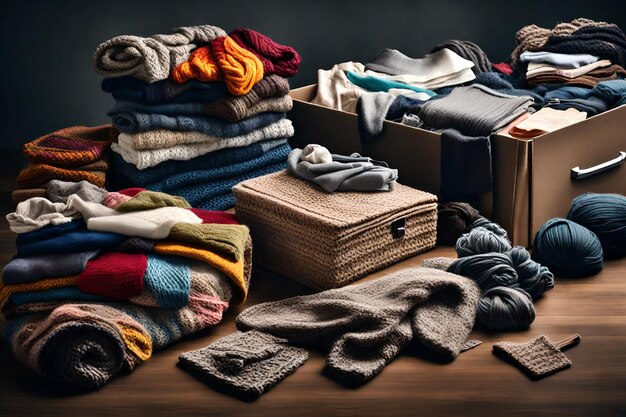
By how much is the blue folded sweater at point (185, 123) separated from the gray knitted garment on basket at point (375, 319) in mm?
633

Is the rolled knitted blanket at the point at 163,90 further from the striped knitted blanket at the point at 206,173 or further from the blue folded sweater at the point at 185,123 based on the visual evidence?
the striped knitted blanket at the point at 206,173

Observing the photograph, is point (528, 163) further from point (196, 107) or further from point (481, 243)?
point (196, 107)

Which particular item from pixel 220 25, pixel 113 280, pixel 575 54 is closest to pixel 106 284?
pixel 113 280

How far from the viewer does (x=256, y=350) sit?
1843 mm

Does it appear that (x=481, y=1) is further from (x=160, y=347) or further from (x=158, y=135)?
(x=160, y=347)

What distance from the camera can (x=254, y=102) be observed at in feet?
8.46

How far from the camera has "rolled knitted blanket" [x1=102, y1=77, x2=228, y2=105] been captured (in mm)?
2402

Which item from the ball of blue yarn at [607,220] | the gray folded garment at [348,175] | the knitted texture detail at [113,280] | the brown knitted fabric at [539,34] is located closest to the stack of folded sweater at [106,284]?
the knitted texture detail at [113,280]

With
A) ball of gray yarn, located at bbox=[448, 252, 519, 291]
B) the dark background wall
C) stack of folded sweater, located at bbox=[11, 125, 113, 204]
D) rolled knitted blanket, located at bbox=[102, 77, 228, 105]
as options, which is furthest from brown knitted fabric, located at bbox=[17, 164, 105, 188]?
ball of gray yarn, located at bbox=[448, 252, 519, 291]

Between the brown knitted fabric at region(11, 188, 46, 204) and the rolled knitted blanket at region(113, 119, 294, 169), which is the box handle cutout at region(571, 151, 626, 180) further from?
the brown knitted fabric at region(11, 188, 46, 204)

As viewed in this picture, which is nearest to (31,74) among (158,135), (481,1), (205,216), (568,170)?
(158,135)

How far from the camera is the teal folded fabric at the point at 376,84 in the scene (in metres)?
2.84

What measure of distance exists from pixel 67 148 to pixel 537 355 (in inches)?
54.1

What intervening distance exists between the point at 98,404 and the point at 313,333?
0.46m
